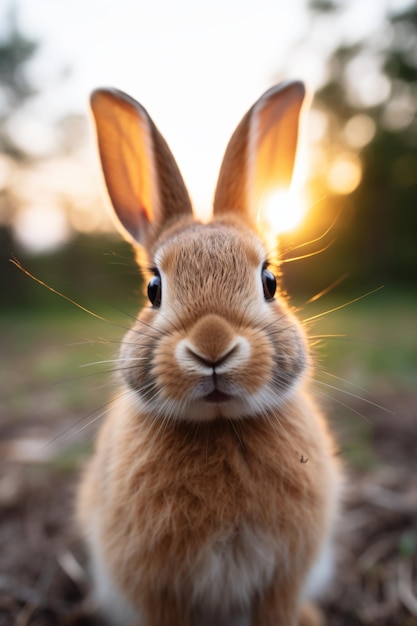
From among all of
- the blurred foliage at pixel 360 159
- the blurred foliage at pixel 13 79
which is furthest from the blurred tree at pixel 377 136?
the blurred foliage at pixel 13 79

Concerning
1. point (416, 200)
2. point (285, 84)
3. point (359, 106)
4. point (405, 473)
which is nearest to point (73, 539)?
point (405, 473)

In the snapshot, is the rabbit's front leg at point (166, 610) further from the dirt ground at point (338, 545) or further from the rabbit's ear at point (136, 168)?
the rabbit's ear at point (136, 168)

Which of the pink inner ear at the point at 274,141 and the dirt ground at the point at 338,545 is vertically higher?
the pink inner ear at the point at 274,141

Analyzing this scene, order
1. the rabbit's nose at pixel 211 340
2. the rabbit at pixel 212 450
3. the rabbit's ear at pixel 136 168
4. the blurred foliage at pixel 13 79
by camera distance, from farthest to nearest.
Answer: the blurred foliage at pixel 13 79
the rabbit's ear at pixel 136 168
the rabbit at pixel 212 450
the rabbit's nose at pixel 211 340

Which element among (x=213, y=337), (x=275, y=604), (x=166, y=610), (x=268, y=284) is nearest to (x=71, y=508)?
(x=166, y=610)

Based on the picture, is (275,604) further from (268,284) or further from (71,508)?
(71,508)

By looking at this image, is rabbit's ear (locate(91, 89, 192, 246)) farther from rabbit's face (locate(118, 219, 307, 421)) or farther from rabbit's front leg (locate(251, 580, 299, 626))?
rabbit's front leg (locate(251, 580, 299, 626))

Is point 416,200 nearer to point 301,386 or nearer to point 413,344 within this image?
point 413,344
